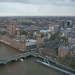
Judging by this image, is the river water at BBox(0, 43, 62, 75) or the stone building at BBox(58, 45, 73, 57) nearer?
the river water at BBox(0, 43, 62, 75)

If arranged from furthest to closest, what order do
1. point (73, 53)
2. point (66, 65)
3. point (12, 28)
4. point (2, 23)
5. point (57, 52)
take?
point (2, 23), point (12, 28), point (57, 52), point (73, 53), point (66, 65)

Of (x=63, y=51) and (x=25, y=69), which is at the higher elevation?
(x=63, y=51)

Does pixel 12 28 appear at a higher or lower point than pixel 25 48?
higher

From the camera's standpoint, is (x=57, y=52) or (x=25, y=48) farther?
(x=25, y=48)

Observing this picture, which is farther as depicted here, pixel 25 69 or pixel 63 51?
pixel 63 51

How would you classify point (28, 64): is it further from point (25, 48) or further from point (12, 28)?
point (12, 28)

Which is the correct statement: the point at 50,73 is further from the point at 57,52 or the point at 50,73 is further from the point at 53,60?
the point at 57,52

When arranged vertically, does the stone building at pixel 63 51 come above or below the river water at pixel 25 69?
above

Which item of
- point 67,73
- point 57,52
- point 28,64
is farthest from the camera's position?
point 57,52

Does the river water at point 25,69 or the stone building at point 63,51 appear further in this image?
the stone building at point 63,51

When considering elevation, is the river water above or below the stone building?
below

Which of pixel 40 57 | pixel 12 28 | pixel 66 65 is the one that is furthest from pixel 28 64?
pixel 12 28
